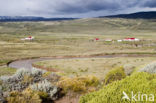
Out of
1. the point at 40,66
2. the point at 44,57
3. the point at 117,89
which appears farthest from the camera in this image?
the point at 44,57

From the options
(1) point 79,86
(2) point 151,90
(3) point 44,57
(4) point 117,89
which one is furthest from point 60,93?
(3) point 44,57

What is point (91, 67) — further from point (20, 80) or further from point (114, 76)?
point (20, 80)

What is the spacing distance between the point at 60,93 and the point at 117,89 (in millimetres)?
4561

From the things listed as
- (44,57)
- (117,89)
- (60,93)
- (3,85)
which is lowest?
(44,57)

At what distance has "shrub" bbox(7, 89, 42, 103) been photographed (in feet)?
26.9

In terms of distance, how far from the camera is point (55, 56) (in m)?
40.9

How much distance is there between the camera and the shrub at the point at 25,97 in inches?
323

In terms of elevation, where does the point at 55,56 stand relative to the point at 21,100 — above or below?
below

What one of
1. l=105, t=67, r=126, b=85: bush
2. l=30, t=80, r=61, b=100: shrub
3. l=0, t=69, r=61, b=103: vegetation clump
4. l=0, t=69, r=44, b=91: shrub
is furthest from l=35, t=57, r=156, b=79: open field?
l=30, t=80, r=61, b=100: shrub

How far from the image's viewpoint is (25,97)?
8.47 meters

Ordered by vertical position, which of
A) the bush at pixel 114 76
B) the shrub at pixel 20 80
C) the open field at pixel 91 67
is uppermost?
the shrub at pixel 20 80

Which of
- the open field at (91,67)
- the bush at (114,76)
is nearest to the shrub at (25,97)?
the bush at (114,76)

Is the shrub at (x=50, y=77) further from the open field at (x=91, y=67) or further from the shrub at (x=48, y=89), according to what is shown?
the open field at (x=91, y=67)

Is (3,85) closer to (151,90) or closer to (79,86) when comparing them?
(79,86)
